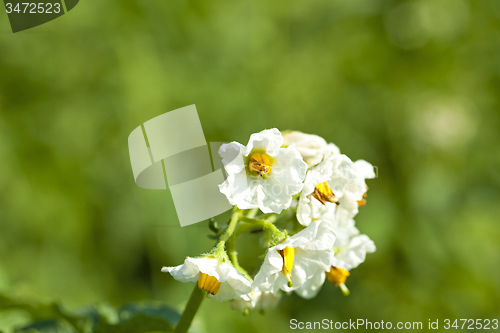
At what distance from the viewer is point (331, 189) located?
152 centimetres

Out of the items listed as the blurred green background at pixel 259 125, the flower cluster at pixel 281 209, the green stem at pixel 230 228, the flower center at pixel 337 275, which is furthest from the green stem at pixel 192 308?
the blurred green background at pixel 259 125

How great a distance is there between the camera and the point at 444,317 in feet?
10.5

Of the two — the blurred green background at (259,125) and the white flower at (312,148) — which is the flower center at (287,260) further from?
the blurred green background at (259,125)

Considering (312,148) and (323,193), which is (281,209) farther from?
(312,148)

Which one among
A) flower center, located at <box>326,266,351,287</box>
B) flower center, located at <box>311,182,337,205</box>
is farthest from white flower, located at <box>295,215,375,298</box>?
flower center, located at <box>311,182,337,205</box>

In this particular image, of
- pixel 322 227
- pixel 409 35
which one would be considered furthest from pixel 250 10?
pixel 322 227

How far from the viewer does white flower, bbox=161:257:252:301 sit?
1304 mm

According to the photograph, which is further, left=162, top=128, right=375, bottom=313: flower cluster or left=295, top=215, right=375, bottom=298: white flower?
left=295, top=215, right=375, bottom=298: white flower

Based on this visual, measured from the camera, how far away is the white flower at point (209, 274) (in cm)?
130

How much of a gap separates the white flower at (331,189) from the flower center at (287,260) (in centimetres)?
12

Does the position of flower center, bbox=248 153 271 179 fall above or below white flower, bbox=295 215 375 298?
above

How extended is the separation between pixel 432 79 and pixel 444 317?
7.28 ft

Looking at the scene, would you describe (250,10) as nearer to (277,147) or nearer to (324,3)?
(324,3)

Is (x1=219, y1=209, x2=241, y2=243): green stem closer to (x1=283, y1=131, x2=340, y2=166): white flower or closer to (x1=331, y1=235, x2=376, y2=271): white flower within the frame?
(x1=283, y1=131, x2=340, y2=166): white flower
